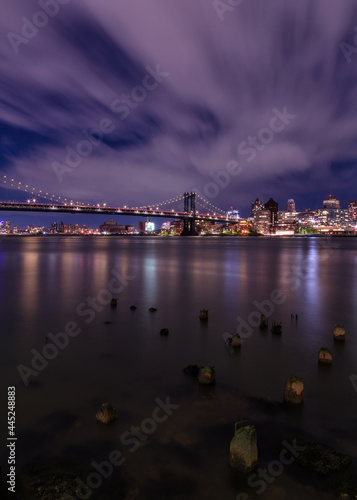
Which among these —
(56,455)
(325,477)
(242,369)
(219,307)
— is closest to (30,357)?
(56,455)

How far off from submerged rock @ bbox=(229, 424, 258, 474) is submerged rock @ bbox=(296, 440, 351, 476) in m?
0.76

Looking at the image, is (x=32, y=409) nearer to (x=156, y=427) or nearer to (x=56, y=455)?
(x=56, y=455)

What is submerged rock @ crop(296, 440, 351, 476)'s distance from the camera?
4285mm

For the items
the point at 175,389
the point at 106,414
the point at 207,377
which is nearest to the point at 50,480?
the point at 106,414

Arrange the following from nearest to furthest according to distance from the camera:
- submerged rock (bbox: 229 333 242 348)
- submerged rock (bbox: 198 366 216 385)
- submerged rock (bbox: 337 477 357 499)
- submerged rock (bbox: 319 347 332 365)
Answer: submerged rock (bbox: 337 477 357 499), submerged rock (bbox: 198 366 216 385), submerged rock (bbox: 319 347 332 365), submerged rock (bbox: 229 333 242 348)

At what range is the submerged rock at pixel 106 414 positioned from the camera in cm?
525

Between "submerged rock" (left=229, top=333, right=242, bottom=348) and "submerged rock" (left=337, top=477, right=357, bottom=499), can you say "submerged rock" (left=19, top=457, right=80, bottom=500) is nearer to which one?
"submerged rock" (left=337, top=477, right=357, bottom=499)

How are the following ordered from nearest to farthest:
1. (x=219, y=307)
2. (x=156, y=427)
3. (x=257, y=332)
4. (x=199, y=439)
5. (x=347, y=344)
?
(x=199, y=439)
(x=156, y=427)
(x=347, y=344)
(x=257, y=332)
(x=219, y=307)

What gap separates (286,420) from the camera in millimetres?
5336

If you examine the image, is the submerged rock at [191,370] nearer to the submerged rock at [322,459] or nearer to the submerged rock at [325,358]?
the submerged rock at [322,459]

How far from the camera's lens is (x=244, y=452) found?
13.8 feet

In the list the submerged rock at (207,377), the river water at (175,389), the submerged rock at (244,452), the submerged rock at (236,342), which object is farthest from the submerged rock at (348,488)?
the submerged rock at (236,342)

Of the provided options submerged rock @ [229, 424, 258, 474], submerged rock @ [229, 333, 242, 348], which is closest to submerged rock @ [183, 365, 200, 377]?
submerged rock @ [229, 333, 242, 348]

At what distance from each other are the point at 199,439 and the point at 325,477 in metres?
1.79
